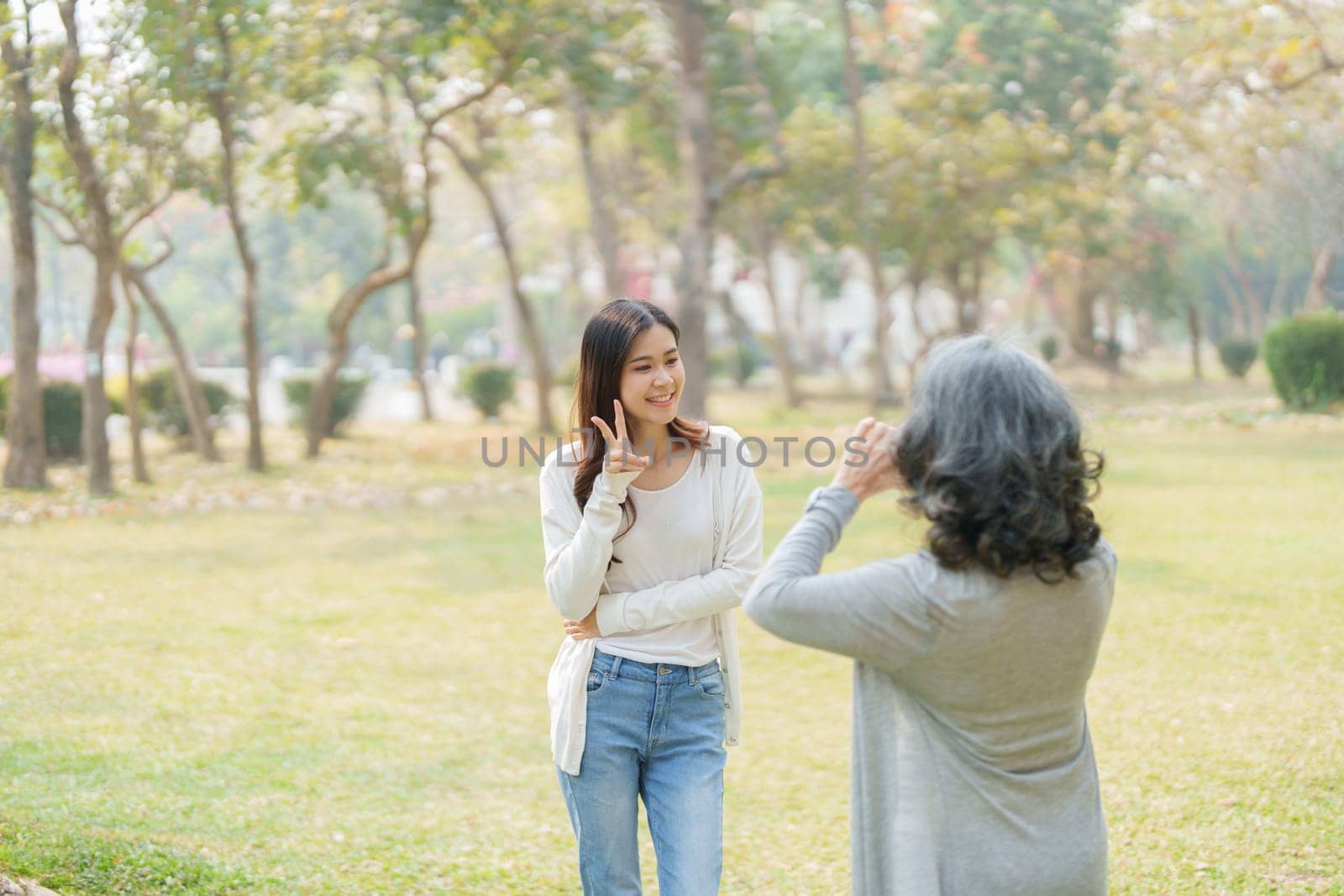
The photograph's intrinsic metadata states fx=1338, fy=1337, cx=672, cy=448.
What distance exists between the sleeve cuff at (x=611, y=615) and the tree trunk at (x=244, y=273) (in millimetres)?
10822

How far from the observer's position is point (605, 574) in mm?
2600

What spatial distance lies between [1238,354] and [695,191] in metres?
20.7

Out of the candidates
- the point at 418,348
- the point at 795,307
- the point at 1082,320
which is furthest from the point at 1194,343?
the point at 418,348

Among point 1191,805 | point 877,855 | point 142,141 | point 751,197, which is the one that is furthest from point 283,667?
point 751,197

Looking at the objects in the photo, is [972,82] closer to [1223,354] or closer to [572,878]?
[1223,354]

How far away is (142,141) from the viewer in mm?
11844

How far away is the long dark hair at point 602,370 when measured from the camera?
2.63m

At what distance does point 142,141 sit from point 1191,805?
10533 millimetres

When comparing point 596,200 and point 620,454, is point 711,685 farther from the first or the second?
point 596,200

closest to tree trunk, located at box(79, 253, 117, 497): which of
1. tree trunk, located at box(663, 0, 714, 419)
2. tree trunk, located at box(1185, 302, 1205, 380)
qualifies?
tree trunk, located at box(663, 0, 714, 419)

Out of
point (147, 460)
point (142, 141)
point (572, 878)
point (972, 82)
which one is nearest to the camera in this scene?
point (572, 878)

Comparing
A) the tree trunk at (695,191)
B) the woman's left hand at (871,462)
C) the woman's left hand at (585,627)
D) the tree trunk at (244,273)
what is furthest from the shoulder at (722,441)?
the tree trunk at (244,273)

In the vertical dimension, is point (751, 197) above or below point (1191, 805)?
above

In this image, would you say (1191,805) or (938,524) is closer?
(938,524)
